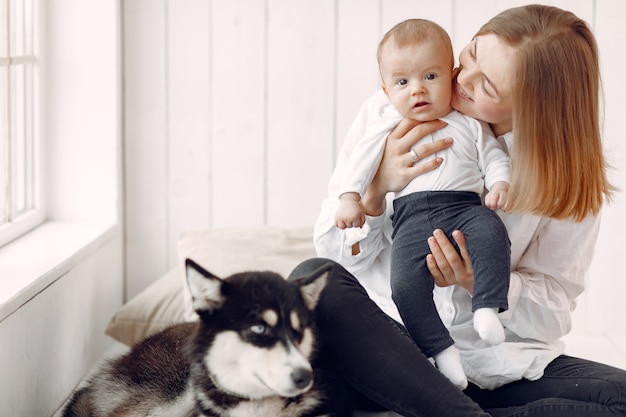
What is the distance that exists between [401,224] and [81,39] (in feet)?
4.40

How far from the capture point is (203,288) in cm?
134

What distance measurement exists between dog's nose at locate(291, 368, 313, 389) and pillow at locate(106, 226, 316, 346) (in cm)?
95

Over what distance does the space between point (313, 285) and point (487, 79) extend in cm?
52

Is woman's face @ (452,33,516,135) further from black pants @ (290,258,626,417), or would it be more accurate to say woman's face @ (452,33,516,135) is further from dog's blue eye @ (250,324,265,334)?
dog's blue eye @ (250,324,265,334)

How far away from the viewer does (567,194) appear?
1613mm

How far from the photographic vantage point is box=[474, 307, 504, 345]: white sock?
1486 mm

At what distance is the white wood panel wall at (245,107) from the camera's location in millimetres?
2688

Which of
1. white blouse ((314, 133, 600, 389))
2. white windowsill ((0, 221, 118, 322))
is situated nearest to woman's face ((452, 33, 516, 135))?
white blouse ((314, 133, 600, 389))

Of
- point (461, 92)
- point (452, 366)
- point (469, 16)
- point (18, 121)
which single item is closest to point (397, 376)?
point (452, 366)

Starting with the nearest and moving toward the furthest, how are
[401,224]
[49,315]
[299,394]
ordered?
1. [299,394]
2. [401,224]
3. [49,315]

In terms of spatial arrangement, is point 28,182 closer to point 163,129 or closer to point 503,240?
point 163,129

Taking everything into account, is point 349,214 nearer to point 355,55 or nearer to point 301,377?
point 301,377

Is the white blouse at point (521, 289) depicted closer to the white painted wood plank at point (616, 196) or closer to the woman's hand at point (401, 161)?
the woman's hand at point (401, 161)

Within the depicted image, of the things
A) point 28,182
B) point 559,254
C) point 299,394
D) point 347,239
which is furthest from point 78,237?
point 559,254
